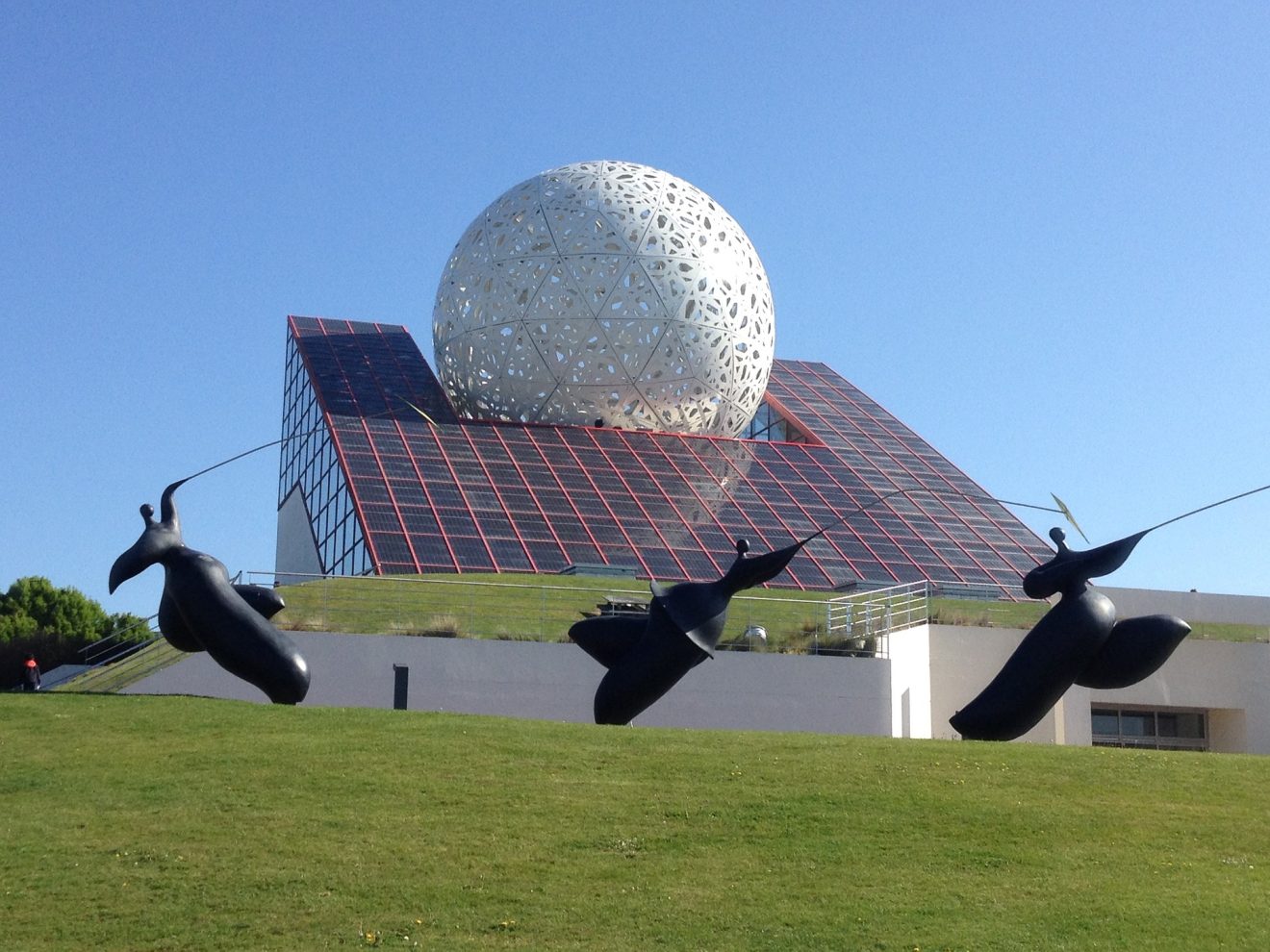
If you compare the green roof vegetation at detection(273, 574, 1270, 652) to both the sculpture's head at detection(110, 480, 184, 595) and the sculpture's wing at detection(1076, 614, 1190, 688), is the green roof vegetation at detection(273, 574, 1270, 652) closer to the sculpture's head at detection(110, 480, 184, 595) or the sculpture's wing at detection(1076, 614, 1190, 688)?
the sculpture's head at detection(110, 480, 184, 595)

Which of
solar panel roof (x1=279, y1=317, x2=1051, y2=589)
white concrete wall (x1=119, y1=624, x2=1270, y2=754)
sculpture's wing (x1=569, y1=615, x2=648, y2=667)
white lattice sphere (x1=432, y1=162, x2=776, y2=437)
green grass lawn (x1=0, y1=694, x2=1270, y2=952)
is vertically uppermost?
Result: white lattice sphere (x1=432, y1=162, x2=776, y2=437)

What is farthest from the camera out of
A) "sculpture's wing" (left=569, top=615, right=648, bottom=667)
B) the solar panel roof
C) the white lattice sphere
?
the white lattice sphere

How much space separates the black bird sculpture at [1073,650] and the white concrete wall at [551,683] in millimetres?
Answer: 4437

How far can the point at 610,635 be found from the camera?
1884 centimetres

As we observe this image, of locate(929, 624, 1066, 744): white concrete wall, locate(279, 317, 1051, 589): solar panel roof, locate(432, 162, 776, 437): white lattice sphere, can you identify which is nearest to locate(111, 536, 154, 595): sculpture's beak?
locate(279, 317, 1051, 589): solar panel roof

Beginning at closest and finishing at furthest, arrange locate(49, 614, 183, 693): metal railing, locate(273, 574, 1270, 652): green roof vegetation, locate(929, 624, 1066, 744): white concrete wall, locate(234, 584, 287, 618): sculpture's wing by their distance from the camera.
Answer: locate(234, 584, 287, 618): sculpture's wing, locate(49, 614, 183, 693): metal railing, locate(273, 574, 1270, 652): green roof vegetation, locate(929, 624, 1066, 744): white concrete wall

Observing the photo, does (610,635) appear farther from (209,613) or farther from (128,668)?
(128,668)

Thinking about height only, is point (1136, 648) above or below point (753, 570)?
below

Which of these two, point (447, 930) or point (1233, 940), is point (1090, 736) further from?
point (447, 930)

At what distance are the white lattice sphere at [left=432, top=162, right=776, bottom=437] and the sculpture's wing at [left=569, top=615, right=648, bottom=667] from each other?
19.0 meters

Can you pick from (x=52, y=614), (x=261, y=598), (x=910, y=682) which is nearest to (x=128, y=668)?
(x=261, y=598)

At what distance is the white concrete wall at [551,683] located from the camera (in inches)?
879

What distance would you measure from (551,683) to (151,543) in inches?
270

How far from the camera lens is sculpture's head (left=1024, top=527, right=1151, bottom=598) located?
58.7ft
